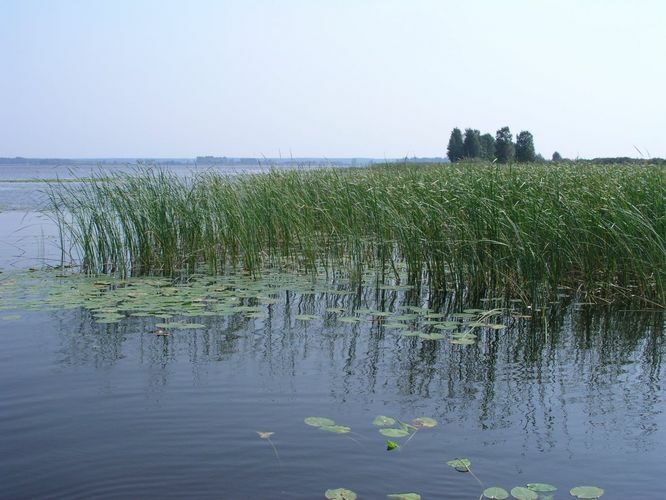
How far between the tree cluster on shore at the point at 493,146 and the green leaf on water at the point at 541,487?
65.1ft

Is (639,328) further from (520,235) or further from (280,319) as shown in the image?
(280,319)

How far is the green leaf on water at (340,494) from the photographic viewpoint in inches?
137

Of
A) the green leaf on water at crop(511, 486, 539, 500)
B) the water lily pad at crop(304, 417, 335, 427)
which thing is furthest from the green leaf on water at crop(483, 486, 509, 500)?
the water lily pad at crop(304, 417, 335, 427)

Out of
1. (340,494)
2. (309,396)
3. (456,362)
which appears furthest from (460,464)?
(456,362)

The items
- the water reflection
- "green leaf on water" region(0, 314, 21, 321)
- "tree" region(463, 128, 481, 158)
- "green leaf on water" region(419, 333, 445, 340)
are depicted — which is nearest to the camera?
the water reflection

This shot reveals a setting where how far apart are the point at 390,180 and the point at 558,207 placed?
339 cm

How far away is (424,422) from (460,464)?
0.61 meters

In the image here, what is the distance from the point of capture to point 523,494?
11.4 ft

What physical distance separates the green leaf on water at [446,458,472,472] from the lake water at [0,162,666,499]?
2.7 inches

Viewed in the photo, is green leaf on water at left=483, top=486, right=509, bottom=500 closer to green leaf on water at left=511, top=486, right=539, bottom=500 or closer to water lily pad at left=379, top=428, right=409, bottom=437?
green leaf on water at left=511, top=486, right=539, bottom=500

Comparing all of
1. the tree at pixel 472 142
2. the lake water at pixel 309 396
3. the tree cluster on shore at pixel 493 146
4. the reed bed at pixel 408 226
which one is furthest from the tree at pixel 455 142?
the lake water at pixel 309 396

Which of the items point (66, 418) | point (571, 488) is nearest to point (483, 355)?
point (571, 488)

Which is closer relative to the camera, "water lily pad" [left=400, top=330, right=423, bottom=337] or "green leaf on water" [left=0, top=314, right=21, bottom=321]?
"water lily pad" [left=400, top=330, right=423, bottom=337]

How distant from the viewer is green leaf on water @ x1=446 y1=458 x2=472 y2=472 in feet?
12.5
